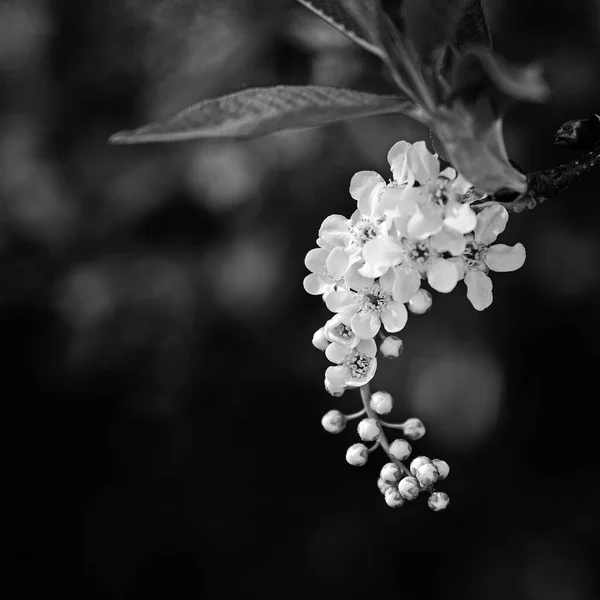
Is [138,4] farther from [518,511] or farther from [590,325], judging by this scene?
[518,511]

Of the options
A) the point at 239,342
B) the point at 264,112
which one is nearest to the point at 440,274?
the point at 264,112

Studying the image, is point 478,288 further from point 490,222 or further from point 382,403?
point 382,403

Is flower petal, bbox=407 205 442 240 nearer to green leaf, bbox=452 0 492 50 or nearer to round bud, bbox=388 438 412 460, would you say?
green leaf, bbox=452 0 492 50

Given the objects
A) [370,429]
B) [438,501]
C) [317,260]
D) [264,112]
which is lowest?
[438,501]

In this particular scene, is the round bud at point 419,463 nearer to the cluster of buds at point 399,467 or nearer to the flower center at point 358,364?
the cluster of buds at point 399,467

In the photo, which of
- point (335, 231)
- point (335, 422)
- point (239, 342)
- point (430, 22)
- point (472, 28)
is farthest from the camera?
point (239, 342)

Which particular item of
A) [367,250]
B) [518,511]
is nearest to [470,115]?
[367,250]

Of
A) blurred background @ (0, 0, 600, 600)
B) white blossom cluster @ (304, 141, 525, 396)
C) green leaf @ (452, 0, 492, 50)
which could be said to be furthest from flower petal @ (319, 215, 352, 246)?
blurred background @ (0, 0, 600, 600)

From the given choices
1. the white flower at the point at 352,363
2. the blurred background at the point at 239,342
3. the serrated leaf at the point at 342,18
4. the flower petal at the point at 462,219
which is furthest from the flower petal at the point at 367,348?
the blurred background at the point at 239,342
